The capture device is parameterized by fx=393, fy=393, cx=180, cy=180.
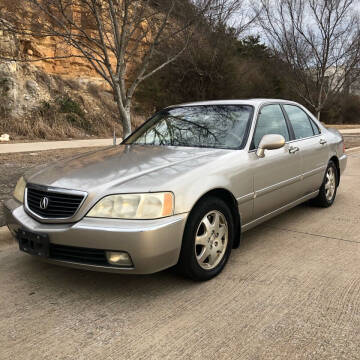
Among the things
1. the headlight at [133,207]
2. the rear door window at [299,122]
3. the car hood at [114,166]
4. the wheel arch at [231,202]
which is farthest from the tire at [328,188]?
the headlight at [133,207]

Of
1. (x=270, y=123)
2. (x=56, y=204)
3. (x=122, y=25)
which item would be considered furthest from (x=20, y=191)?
(x=122, y=25)

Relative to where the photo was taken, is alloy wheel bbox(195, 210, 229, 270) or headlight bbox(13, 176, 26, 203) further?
headlight bbox(13, 176, 26, 203)

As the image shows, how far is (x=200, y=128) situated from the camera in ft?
12.7

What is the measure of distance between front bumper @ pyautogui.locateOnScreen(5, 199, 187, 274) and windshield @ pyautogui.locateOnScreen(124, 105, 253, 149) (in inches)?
45.4

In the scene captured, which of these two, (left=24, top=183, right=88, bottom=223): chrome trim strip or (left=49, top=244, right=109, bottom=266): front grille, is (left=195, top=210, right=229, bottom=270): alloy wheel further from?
(left=24, top=183, right=88, bottom=223): chrome trim strip

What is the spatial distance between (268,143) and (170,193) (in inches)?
50.1

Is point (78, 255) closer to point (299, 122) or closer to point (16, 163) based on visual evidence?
point (299, 122)

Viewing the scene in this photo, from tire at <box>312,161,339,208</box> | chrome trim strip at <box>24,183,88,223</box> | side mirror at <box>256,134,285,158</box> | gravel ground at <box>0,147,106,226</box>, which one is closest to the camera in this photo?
chrome trim strip at <box>24,183,88,223</box>

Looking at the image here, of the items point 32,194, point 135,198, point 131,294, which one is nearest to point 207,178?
point 135,198

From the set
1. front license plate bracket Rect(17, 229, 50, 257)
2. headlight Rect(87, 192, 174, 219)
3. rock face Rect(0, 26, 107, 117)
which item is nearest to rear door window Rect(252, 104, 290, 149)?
headlight Rect(87, 192, 174, 219)

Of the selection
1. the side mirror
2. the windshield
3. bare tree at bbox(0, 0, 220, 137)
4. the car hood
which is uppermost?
bare tree at bbox(0, 0, 220, 137)

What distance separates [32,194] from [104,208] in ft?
2.49

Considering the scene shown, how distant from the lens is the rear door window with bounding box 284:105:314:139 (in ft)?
14.9

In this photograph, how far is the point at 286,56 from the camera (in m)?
14.0
